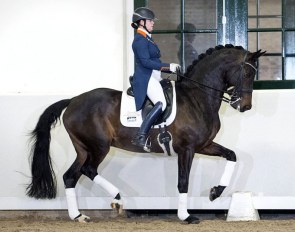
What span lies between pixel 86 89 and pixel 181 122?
1.45m

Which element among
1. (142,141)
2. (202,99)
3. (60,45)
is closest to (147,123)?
(142,141)

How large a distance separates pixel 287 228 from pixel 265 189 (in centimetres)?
106

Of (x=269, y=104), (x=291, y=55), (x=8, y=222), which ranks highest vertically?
(x=291, y=55)

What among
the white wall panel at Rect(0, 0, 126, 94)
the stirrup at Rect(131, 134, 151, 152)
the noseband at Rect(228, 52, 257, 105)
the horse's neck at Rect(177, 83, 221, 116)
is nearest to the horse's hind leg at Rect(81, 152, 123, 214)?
the stirrup at Rect(131, 134, 151, 152)

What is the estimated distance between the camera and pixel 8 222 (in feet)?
21.0

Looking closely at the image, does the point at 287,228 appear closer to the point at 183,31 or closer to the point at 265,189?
the point at 265,189

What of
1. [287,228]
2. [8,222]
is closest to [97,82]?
[8,222]

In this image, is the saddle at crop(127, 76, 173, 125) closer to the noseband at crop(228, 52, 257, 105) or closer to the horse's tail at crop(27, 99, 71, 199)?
the noseband at crop(228, 52, 257, 105)

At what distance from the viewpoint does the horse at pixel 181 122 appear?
19.3 feet

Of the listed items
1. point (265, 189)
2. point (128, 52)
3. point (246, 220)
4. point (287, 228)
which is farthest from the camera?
point (128, 52)

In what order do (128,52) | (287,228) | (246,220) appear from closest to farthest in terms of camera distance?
(287,228)
(246,220)
(128,52)

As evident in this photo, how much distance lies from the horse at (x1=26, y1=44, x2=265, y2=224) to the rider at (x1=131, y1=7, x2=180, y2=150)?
0.17m

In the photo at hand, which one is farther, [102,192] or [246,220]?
[102,192]

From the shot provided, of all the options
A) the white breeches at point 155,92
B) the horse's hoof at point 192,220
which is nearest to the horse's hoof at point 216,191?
the horse's hoof at point 192,220
